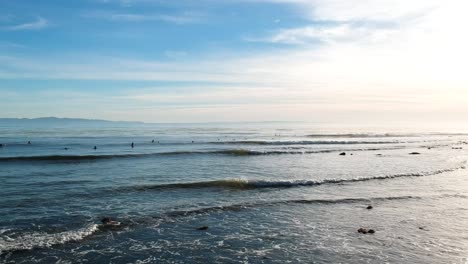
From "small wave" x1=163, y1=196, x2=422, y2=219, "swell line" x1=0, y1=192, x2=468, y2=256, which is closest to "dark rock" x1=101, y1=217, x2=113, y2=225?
"swell line" x1=0, y1=192, x2=468, y2=256

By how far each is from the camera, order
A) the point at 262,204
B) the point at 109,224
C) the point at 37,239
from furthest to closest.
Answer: the point at 262,204 < the point at 109,224 < the point at 37,239

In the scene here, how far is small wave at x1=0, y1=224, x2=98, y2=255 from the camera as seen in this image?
44.8 ft

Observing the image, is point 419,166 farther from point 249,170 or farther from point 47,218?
point 47,218

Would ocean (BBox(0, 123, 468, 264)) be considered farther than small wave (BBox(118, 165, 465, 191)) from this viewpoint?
No

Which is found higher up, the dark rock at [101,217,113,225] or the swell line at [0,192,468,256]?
the dark rock at [101,217,113,225]

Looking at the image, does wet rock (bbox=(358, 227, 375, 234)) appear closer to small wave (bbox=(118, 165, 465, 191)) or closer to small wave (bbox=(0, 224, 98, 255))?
small wave (bbox=(118, 165, 465, 191))

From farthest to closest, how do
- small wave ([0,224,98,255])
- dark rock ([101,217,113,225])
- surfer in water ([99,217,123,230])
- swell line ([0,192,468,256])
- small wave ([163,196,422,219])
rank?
small wave ([163,196,422,219])
dark rock ([101,217,113,225])
surfer in water ([99,217,123,230])
swell line ([0,192,468,256])
small wave ([0,224,98,255])

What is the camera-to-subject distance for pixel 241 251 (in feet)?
45.2

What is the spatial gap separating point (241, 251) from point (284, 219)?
4881mm

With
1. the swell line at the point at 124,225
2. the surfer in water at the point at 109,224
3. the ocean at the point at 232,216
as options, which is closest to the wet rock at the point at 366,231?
the ocean at the point at 232,216

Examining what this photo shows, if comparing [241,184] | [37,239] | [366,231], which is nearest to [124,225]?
[37,239]

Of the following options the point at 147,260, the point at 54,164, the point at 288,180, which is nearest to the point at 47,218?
the point at 147,260

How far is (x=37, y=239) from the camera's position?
14.5 m

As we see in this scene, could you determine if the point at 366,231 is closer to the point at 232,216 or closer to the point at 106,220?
the point at 232,216
